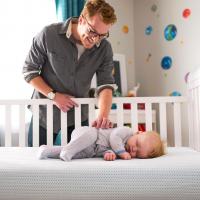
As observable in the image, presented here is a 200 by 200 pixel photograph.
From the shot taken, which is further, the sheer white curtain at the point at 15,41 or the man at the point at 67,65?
the sheer white curtain at the point at 15,41

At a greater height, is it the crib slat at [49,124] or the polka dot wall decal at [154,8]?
the polka dot wall decal at [154,8]

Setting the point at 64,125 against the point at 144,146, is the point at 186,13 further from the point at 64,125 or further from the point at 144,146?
the point at 144,146

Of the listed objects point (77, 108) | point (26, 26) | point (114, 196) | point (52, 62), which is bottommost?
point (114, 196)

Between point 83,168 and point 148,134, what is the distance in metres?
0.36

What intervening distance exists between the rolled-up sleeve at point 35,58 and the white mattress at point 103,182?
644mm

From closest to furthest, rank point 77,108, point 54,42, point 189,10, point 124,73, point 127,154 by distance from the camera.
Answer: point 127,154 < point 54,42 < point 77,108 < point 189,10 < point 124,73

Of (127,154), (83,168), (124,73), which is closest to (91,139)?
(127,154)

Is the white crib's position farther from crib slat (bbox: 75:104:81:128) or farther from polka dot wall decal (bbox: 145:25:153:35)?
polka dot wall decal (bbox: 145:25:153:35)

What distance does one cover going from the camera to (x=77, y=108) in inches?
70.1

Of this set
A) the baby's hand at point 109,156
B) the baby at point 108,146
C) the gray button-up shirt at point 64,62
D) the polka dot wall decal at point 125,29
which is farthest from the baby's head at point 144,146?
the polka dot wall decal at point 125,29

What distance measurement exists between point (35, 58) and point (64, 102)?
0.26 meters

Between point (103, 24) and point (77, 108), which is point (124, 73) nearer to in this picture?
point (77, 108)

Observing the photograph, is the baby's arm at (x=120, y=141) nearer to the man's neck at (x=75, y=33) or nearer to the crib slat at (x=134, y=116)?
the crib slat at (x=134, y=116)

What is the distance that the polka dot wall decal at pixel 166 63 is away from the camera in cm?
271
